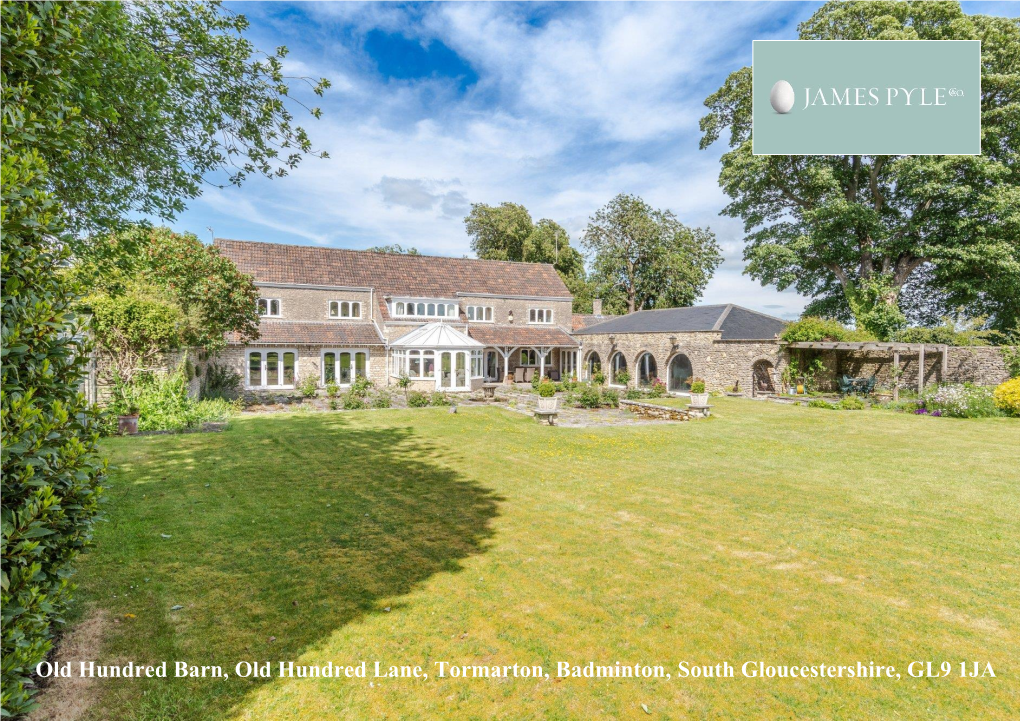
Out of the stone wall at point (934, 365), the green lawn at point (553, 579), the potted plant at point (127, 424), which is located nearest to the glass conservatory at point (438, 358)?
the potted plant at point (127, 424)

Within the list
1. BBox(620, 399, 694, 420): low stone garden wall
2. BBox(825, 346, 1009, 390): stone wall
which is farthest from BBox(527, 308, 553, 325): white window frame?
BBox(825, 346, 1009, 390): stone wall

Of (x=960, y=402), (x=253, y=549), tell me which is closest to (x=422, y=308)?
(x=253, y=549)

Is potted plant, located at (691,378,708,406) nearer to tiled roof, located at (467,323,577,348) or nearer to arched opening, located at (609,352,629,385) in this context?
arched opening, located at (609,352,629,385)

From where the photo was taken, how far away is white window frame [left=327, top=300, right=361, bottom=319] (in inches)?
1146

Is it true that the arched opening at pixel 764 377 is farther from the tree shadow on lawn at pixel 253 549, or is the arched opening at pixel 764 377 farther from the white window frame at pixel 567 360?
the tree shadow on lawn at pixel 253 549

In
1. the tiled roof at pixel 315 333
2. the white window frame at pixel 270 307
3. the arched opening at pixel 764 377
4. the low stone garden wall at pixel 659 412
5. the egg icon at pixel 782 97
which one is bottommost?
the low stone garden wall at pixel 659 412

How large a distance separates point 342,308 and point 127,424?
18489mm

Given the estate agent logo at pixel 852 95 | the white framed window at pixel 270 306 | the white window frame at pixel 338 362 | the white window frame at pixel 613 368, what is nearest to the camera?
the estate agent logo at pixel 852 95

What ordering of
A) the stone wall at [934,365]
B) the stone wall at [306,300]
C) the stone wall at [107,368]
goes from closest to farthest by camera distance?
the stone wall at [107,368] → the stone wall at [934,365] → the stone wall at [306,300]

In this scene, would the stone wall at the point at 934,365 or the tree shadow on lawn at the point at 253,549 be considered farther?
the stone wall at the point at 934,365

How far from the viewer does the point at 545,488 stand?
841cm

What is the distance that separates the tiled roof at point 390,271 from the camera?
92.8 ft

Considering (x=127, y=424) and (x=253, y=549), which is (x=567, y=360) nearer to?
(x=127, y=424)

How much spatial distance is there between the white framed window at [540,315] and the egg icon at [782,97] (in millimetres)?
20032
